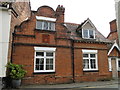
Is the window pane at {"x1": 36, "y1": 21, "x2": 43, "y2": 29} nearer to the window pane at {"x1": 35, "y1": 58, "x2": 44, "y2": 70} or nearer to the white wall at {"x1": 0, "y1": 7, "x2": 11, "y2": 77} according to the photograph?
the white wall at {"x1": 0, "y1": 7, "x2": 11, "y2": 77}

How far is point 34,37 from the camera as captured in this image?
36.3 feet

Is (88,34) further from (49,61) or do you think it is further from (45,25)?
(49,61)

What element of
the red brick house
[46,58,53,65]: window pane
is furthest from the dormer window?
[46,58,53,65]: window pane

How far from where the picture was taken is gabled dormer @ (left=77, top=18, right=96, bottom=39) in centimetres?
1348

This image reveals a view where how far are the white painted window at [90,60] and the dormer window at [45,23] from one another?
4.35 metres

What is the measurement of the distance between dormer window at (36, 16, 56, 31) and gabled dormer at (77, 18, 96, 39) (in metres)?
3.58

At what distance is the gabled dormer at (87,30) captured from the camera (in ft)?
44.2

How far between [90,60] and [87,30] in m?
3.51

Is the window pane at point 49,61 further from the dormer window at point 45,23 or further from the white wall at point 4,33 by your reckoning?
the white wall at point 4,33

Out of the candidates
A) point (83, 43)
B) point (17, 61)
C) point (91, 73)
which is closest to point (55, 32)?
point (83, 43)

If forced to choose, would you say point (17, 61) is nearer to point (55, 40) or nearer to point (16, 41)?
point (16, 41)

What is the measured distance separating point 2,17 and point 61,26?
18.2 feet

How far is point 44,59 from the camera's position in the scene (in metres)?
11.1

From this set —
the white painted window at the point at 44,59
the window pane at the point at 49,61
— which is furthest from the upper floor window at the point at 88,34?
the window pane at the point at 49,61
